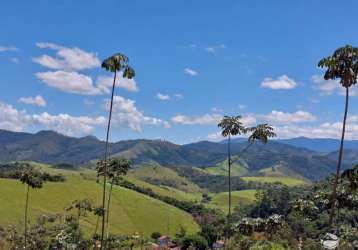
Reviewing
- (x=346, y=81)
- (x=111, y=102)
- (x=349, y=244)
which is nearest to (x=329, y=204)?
(x=349, y=244)

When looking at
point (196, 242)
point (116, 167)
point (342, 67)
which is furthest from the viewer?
point (196, 242)

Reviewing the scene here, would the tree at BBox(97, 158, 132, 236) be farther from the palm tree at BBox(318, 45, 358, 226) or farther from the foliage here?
the foliage

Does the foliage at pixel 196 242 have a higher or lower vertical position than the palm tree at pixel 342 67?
lower

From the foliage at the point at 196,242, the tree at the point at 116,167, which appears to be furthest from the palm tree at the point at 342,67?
the foliage at the point at 196,242

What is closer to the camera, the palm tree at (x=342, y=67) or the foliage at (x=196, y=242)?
the palm tree at (x=342, y=67)

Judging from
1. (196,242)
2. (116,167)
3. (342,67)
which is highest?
(342,67)

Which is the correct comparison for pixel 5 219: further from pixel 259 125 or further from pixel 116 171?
pixel 259 125

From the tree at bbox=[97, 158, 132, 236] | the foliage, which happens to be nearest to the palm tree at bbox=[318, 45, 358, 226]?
the tree at bbox=[97, 158, 132, 236]

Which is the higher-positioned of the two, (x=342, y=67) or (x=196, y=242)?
(x=342, y=67)

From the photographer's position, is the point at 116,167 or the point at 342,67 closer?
the point at 342,67

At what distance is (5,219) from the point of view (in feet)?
614

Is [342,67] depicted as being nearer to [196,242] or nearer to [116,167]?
[116,167]

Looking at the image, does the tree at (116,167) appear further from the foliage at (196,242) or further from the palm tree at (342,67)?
the foliage at (196,242)

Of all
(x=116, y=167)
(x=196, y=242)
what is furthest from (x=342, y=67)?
(x=196, y=242)
